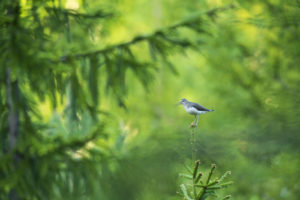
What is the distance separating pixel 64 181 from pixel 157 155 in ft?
6.33

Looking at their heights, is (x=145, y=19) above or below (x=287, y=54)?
below

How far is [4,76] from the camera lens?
3734 mm

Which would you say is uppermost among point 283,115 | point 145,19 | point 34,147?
point 283,115

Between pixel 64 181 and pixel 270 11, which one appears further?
Result: pixel 270 11

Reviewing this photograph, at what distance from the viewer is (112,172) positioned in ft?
12.8

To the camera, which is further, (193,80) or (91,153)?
(193,80)

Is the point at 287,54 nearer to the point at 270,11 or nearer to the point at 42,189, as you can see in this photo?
the point at 270,11

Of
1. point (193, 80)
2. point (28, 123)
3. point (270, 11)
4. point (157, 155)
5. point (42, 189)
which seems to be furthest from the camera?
point (193, 80)

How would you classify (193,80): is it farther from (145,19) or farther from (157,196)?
(157,196)

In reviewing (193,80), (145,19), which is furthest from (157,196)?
(145,19)

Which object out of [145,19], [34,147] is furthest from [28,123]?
[145,19]

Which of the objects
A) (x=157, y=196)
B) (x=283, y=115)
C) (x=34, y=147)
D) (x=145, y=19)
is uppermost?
(x=283, y=115)

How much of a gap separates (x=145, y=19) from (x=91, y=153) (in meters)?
9.35

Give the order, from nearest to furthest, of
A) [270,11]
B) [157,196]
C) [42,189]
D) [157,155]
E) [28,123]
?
1. [157,155]
2. [157,196]
3. [28,123]
4. [42,189]
5. [270,11]
